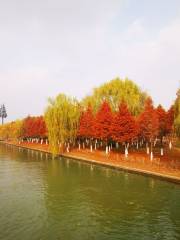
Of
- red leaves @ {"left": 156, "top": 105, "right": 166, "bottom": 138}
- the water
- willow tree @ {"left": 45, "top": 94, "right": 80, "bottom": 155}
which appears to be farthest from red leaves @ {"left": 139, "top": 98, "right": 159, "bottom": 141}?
willow tree @ {"left": 45, "top": 94, "right": 80, "bottom": 155}

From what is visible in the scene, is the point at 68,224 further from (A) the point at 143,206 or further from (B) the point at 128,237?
(A) the point at 143,206

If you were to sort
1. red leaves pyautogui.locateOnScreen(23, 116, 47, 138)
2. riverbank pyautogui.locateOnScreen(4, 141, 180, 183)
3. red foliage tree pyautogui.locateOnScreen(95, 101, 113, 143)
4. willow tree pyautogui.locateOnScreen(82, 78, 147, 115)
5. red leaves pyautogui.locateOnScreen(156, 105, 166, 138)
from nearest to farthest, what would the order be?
riverbank pyautogui.locateOnScreen(4, 141, 180, 183), red foliage tree pyautogui.locateOnScreen(95, 101, 113, 143), red leaves pyautogui.locateOnScreen(156, 105, 166, 138), willow tree pyautogui.locateOnScreen(82, 78, 147, 115), red leaves pyautogui.locateOnScreen(23, 116, 47, 138)

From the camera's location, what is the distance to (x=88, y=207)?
2372cm

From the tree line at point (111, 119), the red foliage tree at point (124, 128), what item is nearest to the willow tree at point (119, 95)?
the tree line at point (111, 119)

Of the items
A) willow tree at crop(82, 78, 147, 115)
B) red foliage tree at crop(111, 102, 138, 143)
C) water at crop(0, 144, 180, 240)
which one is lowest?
water at crop(0, 144, 180, 240)

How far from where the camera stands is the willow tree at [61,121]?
194ft

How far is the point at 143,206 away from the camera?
938 inches

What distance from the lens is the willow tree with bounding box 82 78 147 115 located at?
6234 cm

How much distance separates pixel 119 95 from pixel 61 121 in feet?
45.4

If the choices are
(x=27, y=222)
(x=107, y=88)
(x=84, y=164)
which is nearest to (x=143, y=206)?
(x=27, y=222)

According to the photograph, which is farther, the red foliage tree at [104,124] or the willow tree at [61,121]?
the willow tree at [61,121]

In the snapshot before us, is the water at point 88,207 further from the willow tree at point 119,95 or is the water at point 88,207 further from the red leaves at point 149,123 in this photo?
the willow tree at point 119,95

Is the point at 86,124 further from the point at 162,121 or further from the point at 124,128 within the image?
the point at 162,121

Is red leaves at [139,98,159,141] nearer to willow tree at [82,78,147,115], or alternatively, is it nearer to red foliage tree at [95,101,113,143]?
red foliage tree at [95,101,113,143]
